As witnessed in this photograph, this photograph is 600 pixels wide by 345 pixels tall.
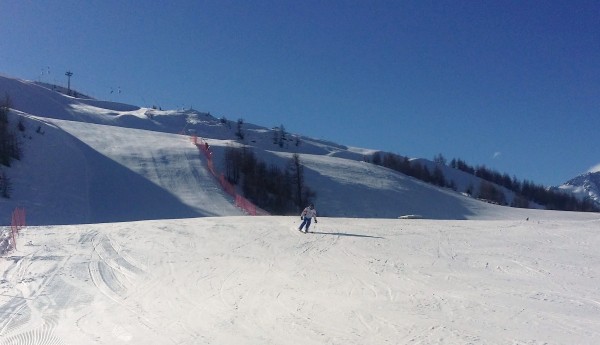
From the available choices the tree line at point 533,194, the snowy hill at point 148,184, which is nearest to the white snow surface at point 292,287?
the snowy hill at point 148,184

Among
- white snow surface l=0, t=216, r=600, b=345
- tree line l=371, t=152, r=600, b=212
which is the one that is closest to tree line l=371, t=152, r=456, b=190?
tree line l=371, t=152, r=600, b=212

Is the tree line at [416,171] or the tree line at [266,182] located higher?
the tree line at [416,171]

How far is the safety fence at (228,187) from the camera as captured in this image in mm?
41263

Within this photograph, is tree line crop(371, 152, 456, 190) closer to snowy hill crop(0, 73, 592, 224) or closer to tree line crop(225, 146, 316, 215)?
snowy hill crop(0, 73, 592, 224)

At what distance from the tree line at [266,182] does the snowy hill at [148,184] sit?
5.66ft

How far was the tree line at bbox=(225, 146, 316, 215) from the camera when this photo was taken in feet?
177

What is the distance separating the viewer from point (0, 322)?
10805mm

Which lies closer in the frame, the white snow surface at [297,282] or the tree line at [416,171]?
the white snow surface at [297,282]

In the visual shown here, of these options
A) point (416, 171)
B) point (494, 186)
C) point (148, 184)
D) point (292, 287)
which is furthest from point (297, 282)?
point (494, 186)

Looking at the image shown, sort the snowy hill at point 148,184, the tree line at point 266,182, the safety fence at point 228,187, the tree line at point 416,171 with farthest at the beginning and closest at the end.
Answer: the tree line at point 416,171 < the tree line at point 266,182 < the safety fence at point 228,187 < the snowy hill at point 148,184

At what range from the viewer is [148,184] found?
47.5 meters

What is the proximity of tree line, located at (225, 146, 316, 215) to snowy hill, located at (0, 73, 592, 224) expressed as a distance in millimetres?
1726

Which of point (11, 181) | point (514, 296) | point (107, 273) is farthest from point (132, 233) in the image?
point (11, 181)

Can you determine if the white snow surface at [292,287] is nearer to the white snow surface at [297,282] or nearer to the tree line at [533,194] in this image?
the white snow surface at [297,282]
